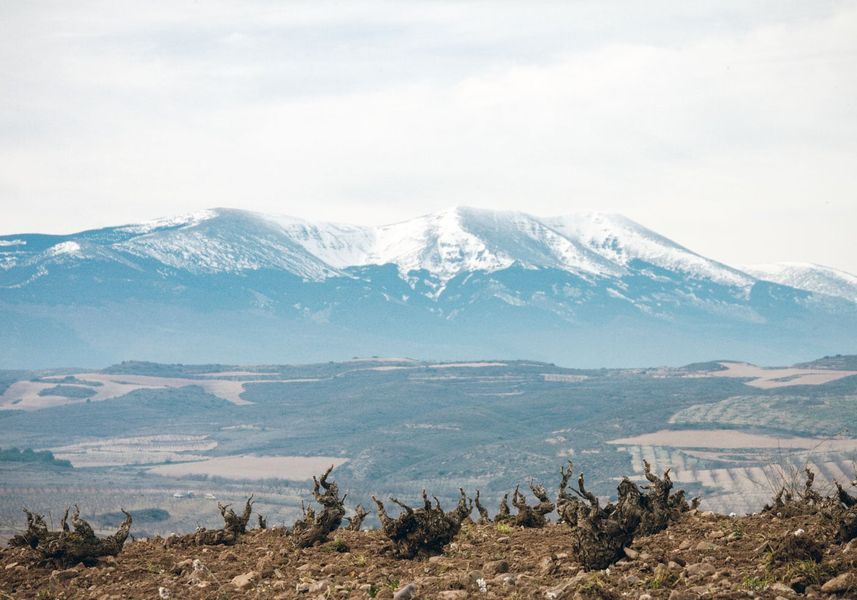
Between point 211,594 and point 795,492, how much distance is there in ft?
39.2

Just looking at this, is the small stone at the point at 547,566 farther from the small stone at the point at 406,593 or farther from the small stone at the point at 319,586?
the small stone at the point at 319,586

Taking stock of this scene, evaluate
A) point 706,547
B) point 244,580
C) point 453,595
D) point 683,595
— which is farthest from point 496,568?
point 244,580

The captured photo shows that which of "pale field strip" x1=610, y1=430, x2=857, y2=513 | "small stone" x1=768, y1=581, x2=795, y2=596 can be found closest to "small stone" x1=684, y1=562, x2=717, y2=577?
"small stone" x1=768, y1=581, x2=795, y2=596

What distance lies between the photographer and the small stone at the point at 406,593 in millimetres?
15609

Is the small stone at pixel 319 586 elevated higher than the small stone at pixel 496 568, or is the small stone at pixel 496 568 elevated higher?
the small stone at pixel 496 568

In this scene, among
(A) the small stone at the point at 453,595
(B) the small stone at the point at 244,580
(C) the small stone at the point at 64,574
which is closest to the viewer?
(A) the small stone at the point at 453,595

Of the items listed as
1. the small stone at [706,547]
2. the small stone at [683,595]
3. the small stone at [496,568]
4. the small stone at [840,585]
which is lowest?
the small stone at [496,568]

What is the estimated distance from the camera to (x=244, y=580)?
17875mm

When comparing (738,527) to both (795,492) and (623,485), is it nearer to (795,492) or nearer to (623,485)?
(623,485)

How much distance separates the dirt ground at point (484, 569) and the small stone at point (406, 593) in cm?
2

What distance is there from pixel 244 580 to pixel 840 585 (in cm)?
857

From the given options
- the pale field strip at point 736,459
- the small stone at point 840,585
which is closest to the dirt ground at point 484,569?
the small stone at point 840,585

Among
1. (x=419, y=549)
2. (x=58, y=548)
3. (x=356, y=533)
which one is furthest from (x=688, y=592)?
(x=58, y=548)

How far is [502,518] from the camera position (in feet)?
81.0
